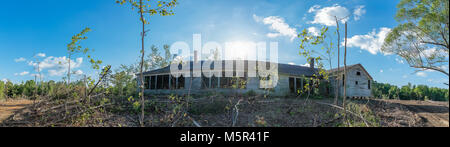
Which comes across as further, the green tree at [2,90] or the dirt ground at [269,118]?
the green tree at [2,90]

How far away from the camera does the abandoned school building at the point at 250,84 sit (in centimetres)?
1459

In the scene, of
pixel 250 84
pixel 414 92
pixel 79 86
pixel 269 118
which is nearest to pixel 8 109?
pixel 79 86

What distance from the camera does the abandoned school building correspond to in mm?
14586

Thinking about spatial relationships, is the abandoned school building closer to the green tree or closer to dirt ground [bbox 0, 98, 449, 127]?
dirt ground [bbox 0, 98, 449, 127]

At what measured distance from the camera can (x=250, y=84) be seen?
14.6 m

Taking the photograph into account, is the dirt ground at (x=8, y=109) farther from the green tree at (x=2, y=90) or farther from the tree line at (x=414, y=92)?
the tree line at (x=414, y=92)

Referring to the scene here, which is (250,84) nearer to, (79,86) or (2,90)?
(79,86)

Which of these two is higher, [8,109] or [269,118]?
[8,109]

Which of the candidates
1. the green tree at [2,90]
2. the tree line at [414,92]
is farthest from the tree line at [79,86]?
the tree line at [414,92]

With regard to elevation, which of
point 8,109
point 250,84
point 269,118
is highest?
point 250,84

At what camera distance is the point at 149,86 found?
18906 millimetres

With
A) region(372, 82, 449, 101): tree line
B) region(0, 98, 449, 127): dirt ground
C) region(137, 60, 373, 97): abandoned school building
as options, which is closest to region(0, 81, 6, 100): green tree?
region(0, 98, 449, 127): dirt ground
